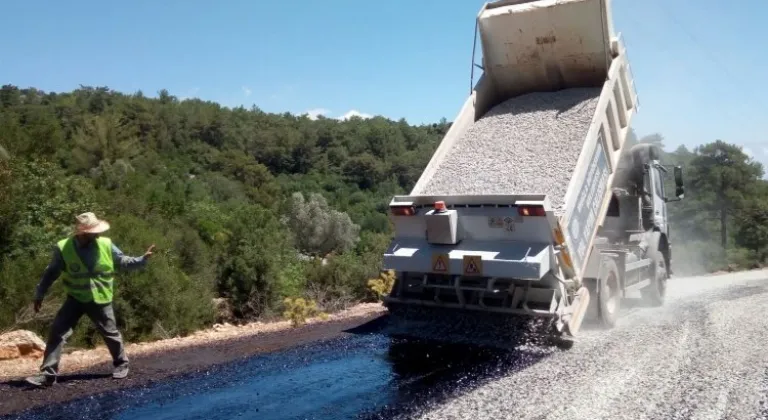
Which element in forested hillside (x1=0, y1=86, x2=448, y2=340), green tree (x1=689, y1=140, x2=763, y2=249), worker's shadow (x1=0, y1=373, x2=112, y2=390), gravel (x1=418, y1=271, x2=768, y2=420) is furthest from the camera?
green tree (x1=689, y1=140, x2=763, y2=249)

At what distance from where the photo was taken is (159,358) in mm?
6367

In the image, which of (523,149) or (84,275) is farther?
(523,149)

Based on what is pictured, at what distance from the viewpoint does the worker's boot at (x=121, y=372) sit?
5484 millimetres

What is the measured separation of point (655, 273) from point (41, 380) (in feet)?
26.5

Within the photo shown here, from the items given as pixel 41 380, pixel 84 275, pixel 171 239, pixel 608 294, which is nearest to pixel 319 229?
pixel 171 239

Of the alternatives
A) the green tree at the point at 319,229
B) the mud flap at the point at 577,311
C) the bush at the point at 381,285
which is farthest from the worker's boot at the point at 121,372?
the green tree at the point at 319,229

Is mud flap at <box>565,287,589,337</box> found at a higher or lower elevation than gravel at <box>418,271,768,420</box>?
higher

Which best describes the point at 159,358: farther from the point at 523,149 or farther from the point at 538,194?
the point at 523,149

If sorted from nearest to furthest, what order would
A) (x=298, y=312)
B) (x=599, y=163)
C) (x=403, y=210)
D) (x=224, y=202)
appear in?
(x=403, y=210) → (x=599, y=163) → (x=298, y=312) → (x=224, y=202)

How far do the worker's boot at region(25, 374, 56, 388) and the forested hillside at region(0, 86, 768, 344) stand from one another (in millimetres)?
1671

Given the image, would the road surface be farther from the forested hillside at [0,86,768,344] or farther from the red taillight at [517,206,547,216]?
the forested hillside at [0,86,768,344]

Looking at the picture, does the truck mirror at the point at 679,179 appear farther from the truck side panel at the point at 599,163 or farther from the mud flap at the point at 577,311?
the mud flap at the point at 577,311

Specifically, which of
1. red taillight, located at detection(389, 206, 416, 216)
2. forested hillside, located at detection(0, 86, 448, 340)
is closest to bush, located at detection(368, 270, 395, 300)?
forested hillside, located at detection(0, 86, 448, 340)

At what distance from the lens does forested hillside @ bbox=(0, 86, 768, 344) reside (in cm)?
833
